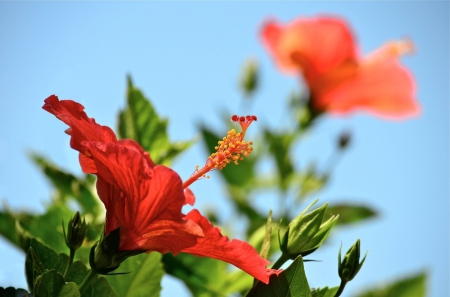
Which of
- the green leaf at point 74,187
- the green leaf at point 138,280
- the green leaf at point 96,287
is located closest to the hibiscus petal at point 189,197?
the green leaf at point 138,280

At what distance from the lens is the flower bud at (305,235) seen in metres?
1.07

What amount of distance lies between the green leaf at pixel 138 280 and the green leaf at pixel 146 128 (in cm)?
48

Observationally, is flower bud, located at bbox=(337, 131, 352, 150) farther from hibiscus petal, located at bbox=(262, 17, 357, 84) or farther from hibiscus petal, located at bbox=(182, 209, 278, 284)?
hibiscus petal, located at bbox=(182, 209, 278, 284)

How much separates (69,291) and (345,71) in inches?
77.0

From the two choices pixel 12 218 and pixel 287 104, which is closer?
pixel 12 218

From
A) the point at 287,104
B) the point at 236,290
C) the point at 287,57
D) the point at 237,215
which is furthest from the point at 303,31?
the point at 236,290

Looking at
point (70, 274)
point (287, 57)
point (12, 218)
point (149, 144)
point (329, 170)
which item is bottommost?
point (70, 274)

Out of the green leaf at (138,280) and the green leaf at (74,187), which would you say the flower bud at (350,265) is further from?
the green leaf at (74,187)

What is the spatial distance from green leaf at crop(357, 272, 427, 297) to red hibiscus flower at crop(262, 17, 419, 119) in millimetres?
795

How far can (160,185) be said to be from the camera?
0.96 m

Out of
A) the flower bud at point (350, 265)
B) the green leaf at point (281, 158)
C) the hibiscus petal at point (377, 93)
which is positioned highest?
the hibiscus petal at point (377, 93)

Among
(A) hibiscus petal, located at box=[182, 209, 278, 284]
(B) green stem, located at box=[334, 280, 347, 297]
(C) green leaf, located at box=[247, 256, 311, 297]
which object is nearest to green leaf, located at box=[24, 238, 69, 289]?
(A) hibiscus petal, located at box=[182, 209, 278, 284]

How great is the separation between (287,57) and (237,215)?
0.86 m

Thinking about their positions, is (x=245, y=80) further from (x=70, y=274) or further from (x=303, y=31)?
(x=70, y=274)
